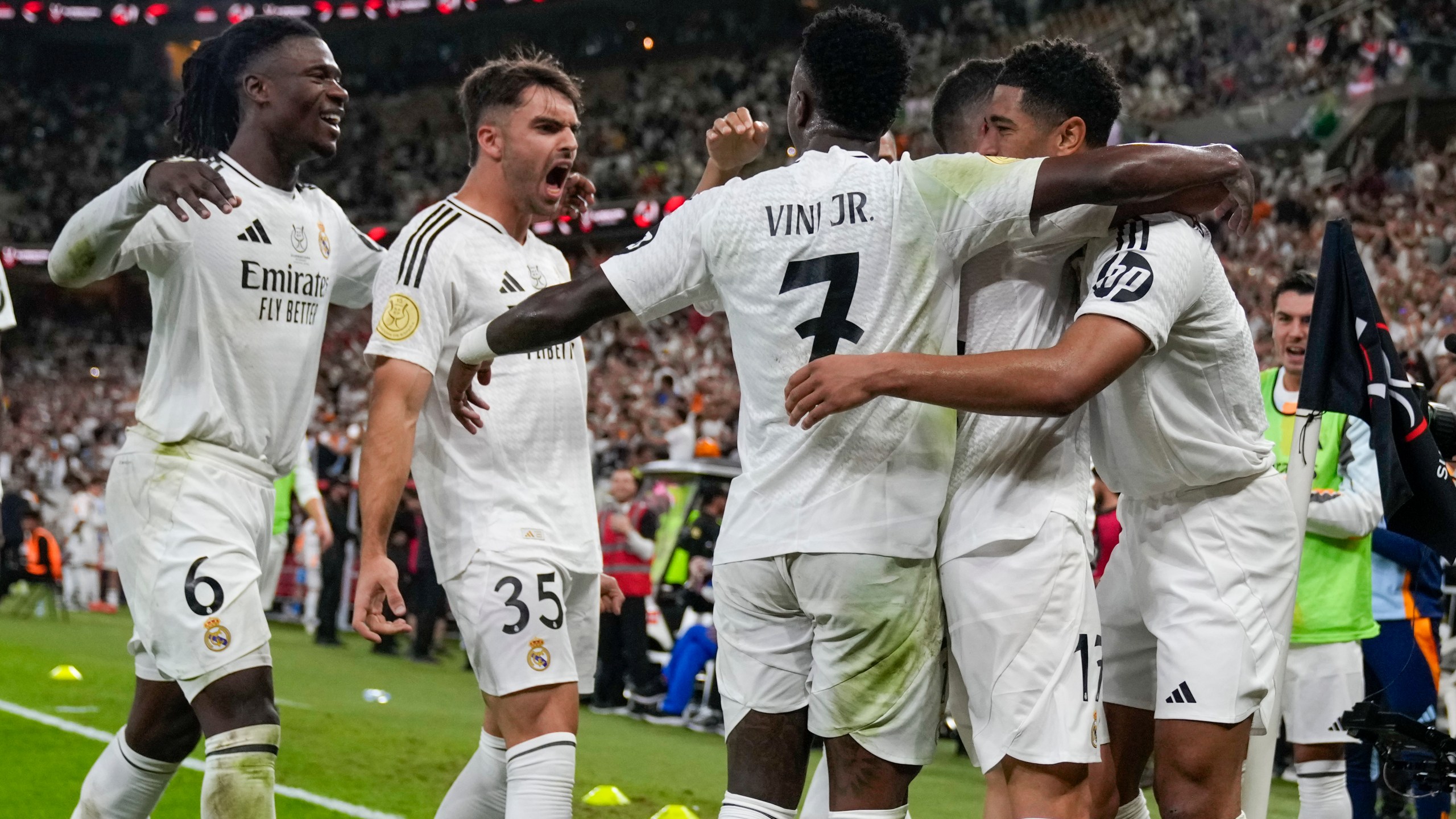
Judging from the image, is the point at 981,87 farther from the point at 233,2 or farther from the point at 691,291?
the point at 233,2

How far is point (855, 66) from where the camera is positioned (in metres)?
3.33

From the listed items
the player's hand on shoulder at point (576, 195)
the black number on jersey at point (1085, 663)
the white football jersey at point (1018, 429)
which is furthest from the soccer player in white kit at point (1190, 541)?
the player's hand on shoulder at point (576, 195)

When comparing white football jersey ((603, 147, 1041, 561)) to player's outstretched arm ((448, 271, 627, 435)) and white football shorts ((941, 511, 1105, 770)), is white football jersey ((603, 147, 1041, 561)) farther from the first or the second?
white football shorts ((941, 511, 1105, 770))

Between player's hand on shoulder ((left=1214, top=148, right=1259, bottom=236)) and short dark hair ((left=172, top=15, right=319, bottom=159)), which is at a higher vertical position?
short dark hair ((left=172, top=15, right=319, bottom=159))

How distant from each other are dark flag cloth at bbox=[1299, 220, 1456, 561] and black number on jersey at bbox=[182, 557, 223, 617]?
10.4ft

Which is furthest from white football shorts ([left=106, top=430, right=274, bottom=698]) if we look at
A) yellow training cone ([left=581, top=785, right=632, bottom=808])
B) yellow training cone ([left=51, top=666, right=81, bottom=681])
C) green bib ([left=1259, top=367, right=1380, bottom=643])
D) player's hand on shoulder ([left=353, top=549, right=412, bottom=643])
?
yellow training cone ([left=51, top=666, right=81, bottom=681])

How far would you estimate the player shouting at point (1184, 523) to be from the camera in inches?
137

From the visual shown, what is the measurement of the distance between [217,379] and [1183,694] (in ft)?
9.34

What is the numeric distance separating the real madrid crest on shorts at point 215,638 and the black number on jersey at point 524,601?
29.5 inches

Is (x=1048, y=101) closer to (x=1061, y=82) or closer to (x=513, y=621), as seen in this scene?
(x=1061, y=82)

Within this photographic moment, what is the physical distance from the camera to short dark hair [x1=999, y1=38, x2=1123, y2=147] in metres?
3.47

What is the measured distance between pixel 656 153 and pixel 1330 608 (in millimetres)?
28018

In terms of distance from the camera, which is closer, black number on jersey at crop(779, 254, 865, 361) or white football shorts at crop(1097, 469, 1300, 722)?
black number on jersey at crop(779, 254, 865, 361)

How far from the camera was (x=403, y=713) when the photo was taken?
10.1m
